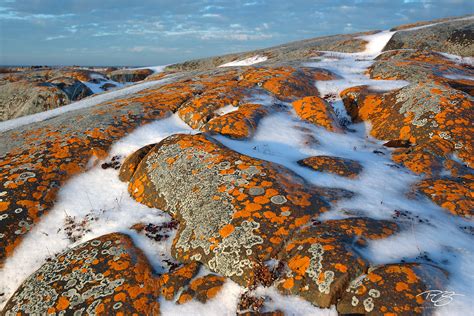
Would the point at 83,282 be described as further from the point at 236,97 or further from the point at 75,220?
the point at 236,97

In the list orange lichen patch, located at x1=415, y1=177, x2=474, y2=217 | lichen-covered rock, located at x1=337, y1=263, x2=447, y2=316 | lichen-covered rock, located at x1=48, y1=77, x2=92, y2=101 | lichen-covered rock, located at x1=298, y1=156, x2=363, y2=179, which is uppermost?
lichen-covered rock, located at x1=48, y1=77, x2=92, y2=101

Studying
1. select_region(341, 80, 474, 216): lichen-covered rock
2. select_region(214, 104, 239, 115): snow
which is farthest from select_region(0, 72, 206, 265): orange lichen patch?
select_region(341, 80, 474, 216): lichen-covered rock

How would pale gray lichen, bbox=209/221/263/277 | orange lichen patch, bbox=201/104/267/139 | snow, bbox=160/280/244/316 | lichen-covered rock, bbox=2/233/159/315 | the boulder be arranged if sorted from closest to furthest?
1. snow, bbox=160/280/244/316
2. lichen-covered rock, bbox=2/233/159/315
3. pale gray lichen, bbox=209/221/263/277
4. orange lichen patch, bbox=201/104/267/139
5. the boulder

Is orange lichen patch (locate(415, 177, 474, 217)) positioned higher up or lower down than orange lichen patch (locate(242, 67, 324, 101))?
lower down

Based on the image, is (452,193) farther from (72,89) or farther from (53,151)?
(72,89)

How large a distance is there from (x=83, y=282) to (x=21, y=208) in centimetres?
333

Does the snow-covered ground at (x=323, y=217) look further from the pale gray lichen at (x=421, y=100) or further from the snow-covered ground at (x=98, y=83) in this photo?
the snow-covered ground at (x=98, y=83)

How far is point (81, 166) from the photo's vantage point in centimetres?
934

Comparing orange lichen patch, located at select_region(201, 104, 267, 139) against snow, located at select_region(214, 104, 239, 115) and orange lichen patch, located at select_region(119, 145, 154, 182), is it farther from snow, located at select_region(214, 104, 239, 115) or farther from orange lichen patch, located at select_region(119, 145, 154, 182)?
orange lichen patch, located at select_region(119, 145, 154, 182)

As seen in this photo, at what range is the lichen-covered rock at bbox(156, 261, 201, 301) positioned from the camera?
547 cm

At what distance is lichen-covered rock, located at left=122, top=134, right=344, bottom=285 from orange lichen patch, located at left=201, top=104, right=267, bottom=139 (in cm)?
151

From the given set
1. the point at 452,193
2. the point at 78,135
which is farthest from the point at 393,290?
the point at 78,135

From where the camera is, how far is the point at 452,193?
7.48m

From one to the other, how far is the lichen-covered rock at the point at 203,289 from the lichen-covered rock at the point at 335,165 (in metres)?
4.23
